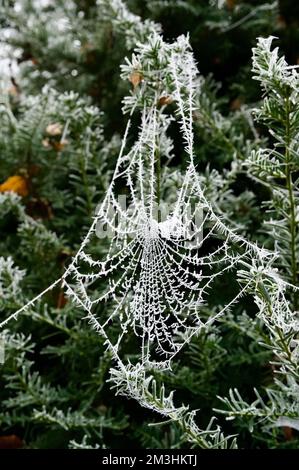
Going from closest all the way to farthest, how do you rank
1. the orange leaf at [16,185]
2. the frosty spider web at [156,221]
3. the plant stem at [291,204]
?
the plant stem at [291,204] < the frosty spider web at [156,221] < the orange leaf at [16,185]

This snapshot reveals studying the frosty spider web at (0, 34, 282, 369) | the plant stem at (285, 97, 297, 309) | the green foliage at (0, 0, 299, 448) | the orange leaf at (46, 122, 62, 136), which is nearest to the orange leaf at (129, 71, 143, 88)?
the frosty spider web at (0, 34, 282, 369)

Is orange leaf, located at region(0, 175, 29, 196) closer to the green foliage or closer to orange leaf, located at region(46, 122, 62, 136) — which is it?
the green foliage

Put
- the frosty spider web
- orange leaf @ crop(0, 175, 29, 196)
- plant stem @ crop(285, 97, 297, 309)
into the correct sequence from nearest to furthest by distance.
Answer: plant stem @ crop(285, 97, 297, 309) → the frosty spider web → orange leaf @ crop(0, 175, 29, 196)

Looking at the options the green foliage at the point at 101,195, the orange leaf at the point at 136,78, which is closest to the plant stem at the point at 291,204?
the green foliage at the point at 101,195

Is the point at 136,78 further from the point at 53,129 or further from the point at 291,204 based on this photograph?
the point at 53,129

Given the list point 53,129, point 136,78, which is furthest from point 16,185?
point 136,78

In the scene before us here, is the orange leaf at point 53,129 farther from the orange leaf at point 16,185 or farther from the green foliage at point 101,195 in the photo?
the orange leaf at point 16,185
